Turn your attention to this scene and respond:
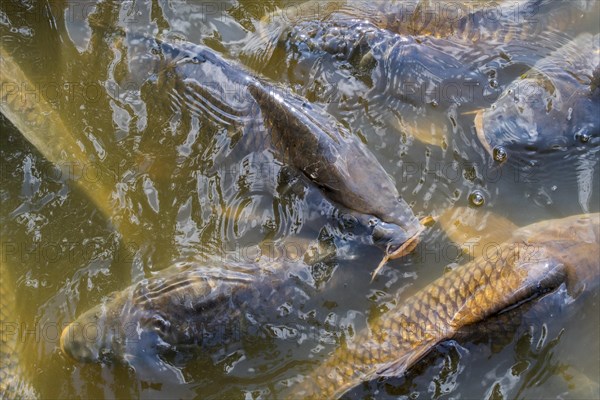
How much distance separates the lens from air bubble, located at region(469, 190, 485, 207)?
13.2ft

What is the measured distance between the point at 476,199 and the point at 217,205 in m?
1.74

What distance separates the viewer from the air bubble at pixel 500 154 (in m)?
4.13

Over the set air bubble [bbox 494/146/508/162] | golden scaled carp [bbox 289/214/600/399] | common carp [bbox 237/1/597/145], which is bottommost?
golden scaled carp [bbox 289/214/600/399]

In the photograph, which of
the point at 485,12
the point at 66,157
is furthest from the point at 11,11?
the point at 485,12

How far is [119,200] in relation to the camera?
4.02 metres

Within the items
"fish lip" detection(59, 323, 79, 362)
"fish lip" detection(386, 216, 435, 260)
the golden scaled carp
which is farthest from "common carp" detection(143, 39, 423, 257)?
"fish lip" detection(59, 323, 79, 362)

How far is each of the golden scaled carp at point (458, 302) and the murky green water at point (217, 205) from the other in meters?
0.13

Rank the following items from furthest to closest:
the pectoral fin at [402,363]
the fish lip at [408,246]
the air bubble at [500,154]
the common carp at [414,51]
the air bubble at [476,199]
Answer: the common carp at [414,51] → the air bubble at [500,154] → the air bubble at [476,199] → the fish lip at [408,246] → the pectoral fin at [402,363]

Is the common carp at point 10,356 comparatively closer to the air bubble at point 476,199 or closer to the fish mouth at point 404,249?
the fish mouth at point 404,249

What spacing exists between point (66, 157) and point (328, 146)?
1819 millimetres

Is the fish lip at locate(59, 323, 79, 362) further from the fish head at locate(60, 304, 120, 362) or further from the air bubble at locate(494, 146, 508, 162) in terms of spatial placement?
the air bubble at locate(494, 146, 508, 162)

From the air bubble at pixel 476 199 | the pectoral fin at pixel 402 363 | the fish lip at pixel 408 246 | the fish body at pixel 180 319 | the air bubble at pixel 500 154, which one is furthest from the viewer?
the air bubble at pixel 500 154

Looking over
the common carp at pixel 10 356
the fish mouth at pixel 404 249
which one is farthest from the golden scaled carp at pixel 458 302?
the common carp at pixel 10 356

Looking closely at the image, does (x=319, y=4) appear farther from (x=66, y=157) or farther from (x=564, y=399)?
(x=564, y=399)
